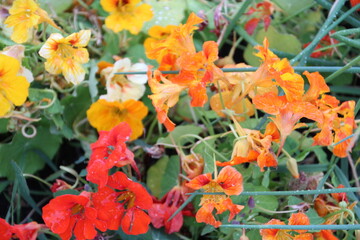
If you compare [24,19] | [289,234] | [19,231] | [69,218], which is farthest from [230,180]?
[24,19]

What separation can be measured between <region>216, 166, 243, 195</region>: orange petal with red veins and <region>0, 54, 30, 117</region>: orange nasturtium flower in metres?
0.37

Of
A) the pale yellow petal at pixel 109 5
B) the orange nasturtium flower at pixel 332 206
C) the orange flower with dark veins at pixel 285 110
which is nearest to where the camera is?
the orange flower with dark veins at pixel 285 110

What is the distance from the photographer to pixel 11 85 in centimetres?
83

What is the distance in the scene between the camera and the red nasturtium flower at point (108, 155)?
801 mm

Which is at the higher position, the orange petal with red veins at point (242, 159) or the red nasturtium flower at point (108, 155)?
the orange petal with red veins at point (242, 159)

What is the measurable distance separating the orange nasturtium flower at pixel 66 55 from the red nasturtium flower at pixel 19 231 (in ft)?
0.92

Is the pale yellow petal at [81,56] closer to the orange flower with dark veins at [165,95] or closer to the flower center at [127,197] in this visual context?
the orange flower with dark veins at [165,95]

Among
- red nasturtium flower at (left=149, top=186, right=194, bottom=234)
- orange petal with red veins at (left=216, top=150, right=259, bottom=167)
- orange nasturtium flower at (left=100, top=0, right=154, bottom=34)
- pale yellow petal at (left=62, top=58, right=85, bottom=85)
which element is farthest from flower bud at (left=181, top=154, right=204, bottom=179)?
orange nasturtium flower at (left=100, top=0, right=154, bottom=34)

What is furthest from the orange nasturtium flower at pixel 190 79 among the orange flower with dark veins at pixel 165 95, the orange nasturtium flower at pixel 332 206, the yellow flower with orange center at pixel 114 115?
the orange nasturtium flower at pixel 332 206

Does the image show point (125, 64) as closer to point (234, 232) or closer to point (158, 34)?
point (158, 34)

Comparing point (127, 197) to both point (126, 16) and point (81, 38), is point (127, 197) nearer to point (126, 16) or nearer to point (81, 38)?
point (81, 38)

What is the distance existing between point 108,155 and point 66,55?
0.22 m

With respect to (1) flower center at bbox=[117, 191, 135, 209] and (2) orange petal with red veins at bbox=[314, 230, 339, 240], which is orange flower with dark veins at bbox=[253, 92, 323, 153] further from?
(1) flower center at bbox=[117, 191, 135, 209]

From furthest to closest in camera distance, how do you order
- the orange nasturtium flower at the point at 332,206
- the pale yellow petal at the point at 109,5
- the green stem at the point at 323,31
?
the pale yellow petal at the point at 109,5
the green stem at the point at 323,31
the orange nasturtium flower at the point at 332,206
